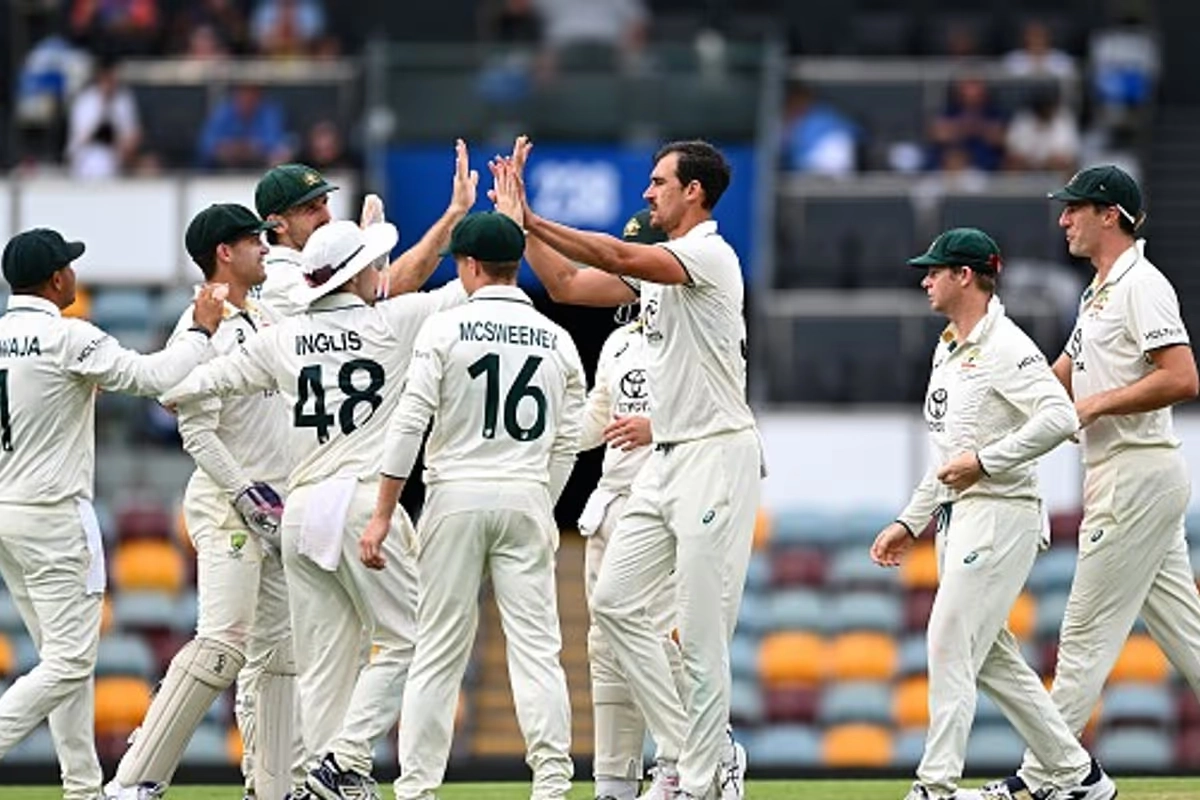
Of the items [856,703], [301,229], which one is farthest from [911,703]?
[301,229]

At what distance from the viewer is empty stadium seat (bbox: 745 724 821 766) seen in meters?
19.4

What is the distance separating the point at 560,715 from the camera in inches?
455

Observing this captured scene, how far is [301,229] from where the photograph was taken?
41.0 feet

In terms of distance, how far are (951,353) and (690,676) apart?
5.01 ft

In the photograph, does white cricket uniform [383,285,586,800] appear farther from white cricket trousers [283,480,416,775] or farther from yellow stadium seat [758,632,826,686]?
yellow stadium seat [758,632,826,686]

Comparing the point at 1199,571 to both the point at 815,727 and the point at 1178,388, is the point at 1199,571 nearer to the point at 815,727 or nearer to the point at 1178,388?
the point at 815,727

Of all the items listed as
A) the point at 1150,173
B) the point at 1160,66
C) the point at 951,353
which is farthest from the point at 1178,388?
the point at 1160,66

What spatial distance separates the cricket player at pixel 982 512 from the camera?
38.1 ft

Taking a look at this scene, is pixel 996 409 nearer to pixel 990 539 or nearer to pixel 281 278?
pixel 990 539

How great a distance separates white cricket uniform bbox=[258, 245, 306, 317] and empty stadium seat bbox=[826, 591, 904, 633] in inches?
322

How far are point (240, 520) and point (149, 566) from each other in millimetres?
8062

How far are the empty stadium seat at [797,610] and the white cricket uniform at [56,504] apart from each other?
8.42 meters

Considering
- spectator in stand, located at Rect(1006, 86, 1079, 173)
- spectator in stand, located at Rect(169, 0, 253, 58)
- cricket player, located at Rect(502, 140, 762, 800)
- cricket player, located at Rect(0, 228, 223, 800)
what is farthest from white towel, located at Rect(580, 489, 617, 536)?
spectator in stand, located at Rect(169, 0, 253, 58)

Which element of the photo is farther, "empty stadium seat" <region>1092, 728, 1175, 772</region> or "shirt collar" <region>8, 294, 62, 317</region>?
"empty stadium seat" <region>1092, 728, 1175, 772</region>
